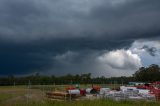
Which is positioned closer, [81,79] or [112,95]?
[112,95]

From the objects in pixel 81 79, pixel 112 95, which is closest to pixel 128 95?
pixel 112 95

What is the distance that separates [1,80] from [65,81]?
21.7 meters

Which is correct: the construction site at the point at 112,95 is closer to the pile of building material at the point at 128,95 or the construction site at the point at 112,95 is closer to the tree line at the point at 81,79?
the pile of building material at the point at 128,95

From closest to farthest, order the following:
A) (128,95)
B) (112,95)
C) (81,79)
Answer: (112,95)
(128,95)
(81,79)

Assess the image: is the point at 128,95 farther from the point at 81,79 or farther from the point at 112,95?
the point at 81,79

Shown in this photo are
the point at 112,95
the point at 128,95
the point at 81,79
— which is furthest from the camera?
the point at 81,79

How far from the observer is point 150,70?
13075 centimetres

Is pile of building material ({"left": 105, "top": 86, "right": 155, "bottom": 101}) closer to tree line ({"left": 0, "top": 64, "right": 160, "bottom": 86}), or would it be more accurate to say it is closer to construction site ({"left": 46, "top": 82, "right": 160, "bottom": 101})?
construction site ({"left": 46, "top": 82, "right": 160, "bottom": 101})

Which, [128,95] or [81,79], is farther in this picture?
[81,79]

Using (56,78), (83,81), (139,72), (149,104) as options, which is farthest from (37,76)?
(149,104)

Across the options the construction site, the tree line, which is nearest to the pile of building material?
the construction site

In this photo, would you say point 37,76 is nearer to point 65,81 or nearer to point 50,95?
point 65,81

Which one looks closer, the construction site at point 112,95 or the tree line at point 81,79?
the construction site at point 112,95

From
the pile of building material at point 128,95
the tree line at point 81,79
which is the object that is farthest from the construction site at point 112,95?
the tree line at point 81,79
